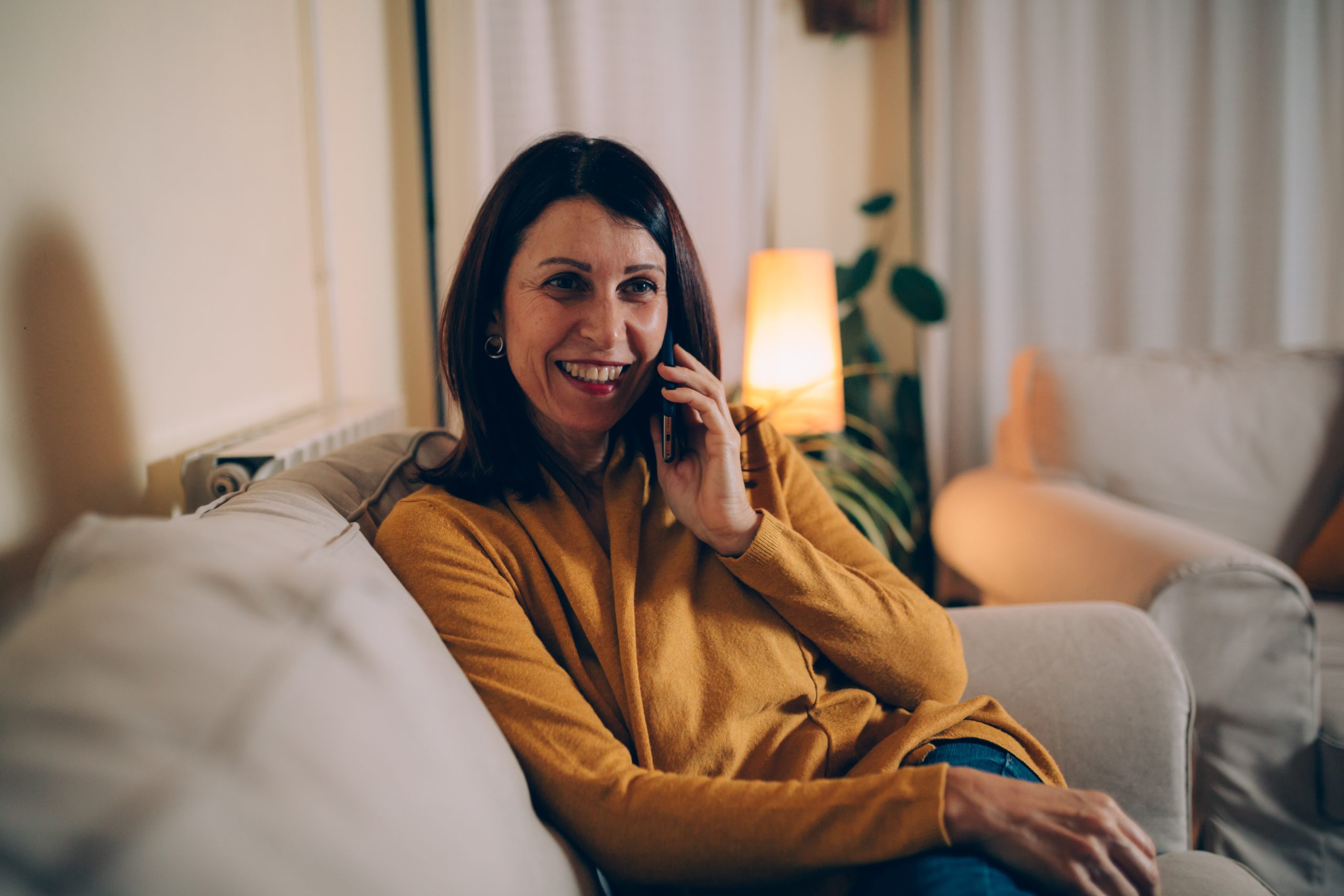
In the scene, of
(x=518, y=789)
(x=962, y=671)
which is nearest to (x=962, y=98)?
(x=962, y=671)

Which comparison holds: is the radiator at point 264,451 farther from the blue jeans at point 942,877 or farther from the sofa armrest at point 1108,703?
the sofa armrest at point 1108,703

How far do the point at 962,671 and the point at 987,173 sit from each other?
213 centimetres

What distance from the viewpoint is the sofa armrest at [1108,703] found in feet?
3.38

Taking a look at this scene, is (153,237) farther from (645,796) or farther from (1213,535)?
(1213,535)

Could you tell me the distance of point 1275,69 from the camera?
2.54m

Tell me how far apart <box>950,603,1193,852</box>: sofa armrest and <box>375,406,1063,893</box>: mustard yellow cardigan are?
0.45 feet

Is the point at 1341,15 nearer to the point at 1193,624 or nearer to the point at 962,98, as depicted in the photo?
the point at 962,98

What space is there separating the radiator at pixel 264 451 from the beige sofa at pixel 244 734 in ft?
1.01

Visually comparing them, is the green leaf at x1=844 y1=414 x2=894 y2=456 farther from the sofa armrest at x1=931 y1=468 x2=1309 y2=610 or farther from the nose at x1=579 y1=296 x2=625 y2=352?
the nose at x1=579 y1=296 x2=625 y2=352

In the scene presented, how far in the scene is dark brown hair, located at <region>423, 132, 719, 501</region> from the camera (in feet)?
3.16

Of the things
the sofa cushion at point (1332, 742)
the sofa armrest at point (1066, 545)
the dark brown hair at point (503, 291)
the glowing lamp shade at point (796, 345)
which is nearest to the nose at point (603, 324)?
the dark brown hair at point (503, 291)

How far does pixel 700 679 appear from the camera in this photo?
875 millimetres

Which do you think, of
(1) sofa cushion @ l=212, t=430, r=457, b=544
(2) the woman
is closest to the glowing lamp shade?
(2) the woman

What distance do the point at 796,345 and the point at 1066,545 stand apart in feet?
2.79
